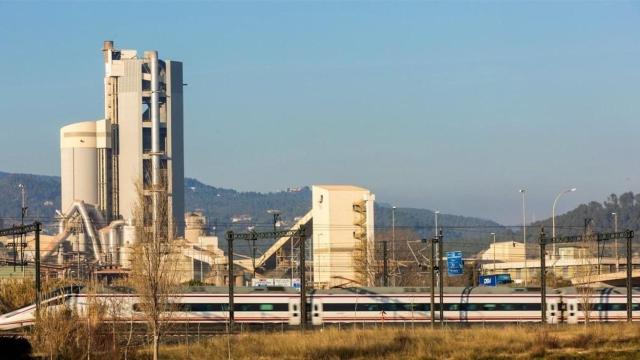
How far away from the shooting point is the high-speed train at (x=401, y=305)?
80.4m

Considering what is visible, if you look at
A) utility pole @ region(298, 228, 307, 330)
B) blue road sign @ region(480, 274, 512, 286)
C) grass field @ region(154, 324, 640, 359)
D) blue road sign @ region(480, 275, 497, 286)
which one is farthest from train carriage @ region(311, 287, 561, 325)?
blue road sign @ region(480, 274, 512, 286)

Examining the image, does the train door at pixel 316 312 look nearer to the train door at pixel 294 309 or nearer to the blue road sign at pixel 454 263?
the train door at pixel 294 309

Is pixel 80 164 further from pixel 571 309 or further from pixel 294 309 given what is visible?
pixel 571 309

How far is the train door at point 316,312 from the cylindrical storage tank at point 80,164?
324 ft

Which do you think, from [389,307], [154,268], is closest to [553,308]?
[389,307]

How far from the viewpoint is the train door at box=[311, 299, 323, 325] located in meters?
81.8

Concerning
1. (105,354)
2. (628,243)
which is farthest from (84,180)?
(105,354)

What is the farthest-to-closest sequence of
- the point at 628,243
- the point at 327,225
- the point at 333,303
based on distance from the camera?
the point at 327,225 → the point at 333,303 → the point at 628,243

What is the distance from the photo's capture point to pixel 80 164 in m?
176

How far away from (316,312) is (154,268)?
2787 centimetres

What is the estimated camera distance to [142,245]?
55438 mm

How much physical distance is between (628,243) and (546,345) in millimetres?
17441

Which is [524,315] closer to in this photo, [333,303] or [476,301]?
[476,301]

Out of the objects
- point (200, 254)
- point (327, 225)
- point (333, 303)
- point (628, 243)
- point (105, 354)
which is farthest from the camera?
point (200, 254)
